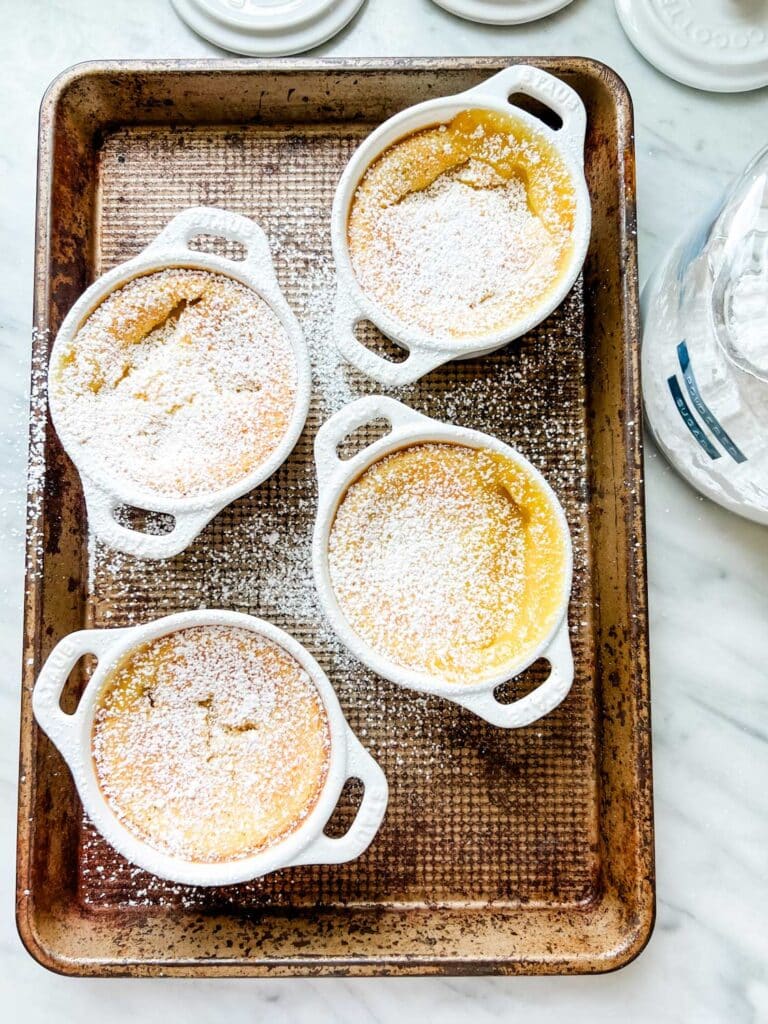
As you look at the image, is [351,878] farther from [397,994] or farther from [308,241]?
[308,241]

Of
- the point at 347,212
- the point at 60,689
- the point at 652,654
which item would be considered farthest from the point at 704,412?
the point at 60,689

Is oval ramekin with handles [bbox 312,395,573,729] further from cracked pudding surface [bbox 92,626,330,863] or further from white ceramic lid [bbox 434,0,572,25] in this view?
white ceramic lid [bbox 434,0,572,25]

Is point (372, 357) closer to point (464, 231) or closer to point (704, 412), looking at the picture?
point (464, 231)

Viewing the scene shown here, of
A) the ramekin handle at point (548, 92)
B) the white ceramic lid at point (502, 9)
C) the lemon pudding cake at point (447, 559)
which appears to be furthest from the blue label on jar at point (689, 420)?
the white ceramic lid at point (502, 9)

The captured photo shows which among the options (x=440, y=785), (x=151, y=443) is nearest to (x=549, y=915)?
(x=440, y=785)

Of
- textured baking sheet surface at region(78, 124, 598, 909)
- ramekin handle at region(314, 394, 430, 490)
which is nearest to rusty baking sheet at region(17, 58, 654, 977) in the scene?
textured baking sheet surface at region(78, 124, 598, 909)

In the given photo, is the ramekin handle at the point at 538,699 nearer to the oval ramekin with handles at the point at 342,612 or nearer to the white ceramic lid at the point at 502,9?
the oval ramekin with handles at the point at 342,612
